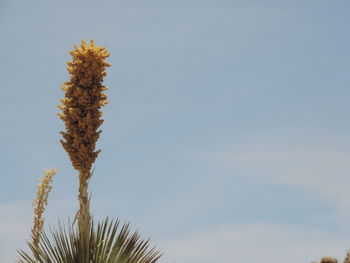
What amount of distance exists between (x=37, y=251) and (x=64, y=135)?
2.24 metres

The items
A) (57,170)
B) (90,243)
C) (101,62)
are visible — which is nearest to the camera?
(90,243)

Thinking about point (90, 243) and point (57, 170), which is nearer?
point (90, 243)

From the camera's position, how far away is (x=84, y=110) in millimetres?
10164

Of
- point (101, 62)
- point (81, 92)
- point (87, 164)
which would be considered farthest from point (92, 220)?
point (101, 62)

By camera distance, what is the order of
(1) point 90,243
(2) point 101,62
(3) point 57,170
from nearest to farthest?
(1) point 90,243, (2) point 101,62, (3) point 57,170

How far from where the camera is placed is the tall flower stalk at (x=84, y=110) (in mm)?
9914

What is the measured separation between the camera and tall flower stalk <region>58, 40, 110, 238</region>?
991 cm

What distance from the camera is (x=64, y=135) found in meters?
10.1

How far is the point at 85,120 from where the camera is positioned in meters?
9.97

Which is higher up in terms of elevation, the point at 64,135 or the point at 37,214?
the point at 64,135

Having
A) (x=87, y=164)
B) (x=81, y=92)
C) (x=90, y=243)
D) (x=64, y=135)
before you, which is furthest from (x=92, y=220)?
(x=81, y=92)

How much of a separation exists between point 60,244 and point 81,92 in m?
2.90

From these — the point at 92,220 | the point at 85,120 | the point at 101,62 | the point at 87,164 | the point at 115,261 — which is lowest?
the point at 115,261

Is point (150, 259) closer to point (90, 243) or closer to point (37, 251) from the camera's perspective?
point (90, 243)
